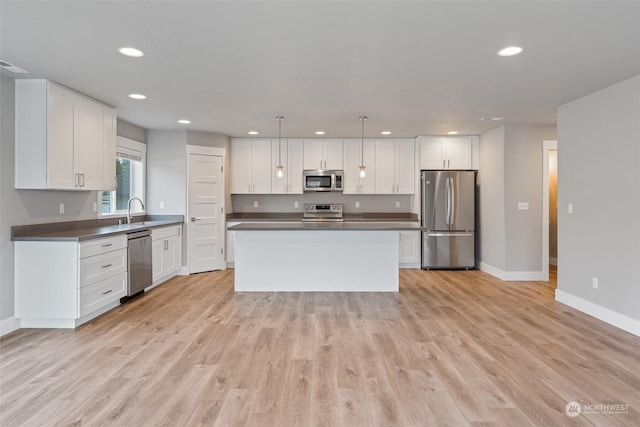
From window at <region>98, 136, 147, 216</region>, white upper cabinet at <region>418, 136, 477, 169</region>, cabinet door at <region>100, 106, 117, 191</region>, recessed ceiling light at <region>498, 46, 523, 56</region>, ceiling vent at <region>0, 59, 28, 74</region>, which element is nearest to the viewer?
recessed ceiling light at <region>498, 46, 523, 56</region>

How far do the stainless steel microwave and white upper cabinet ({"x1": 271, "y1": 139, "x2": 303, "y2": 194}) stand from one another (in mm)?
223

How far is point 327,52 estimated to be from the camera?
2982mm

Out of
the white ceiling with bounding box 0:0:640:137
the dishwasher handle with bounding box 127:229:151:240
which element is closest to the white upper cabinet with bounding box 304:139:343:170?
the white ceiling with bounding box 0:0:640:137

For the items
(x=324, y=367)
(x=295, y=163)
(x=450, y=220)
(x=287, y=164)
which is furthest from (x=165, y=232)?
(x=450, y=220)

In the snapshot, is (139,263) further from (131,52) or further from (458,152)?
(458,152)

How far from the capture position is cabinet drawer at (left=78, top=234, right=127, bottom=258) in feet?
12.1

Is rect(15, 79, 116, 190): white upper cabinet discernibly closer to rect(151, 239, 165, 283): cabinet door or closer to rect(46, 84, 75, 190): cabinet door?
rect(46, 84, 75, 190): cabinet door

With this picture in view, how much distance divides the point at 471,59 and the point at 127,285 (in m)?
4.48

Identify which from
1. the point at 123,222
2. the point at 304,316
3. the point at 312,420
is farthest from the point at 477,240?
the point at 123,222

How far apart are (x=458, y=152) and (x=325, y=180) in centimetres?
254

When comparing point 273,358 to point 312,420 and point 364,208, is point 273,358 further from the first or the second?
point 364,208

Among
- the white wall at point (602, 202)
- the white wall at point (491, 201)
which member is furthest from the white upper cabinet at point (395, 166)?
the white wall at point (602, 202)

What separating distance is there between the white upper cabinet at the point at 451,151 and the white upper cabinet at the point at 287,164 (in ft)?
7.81

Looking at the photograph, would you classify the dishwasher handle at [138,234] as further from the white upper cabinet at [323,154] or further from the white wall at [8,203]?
the white upper cabinet at [323,154]
